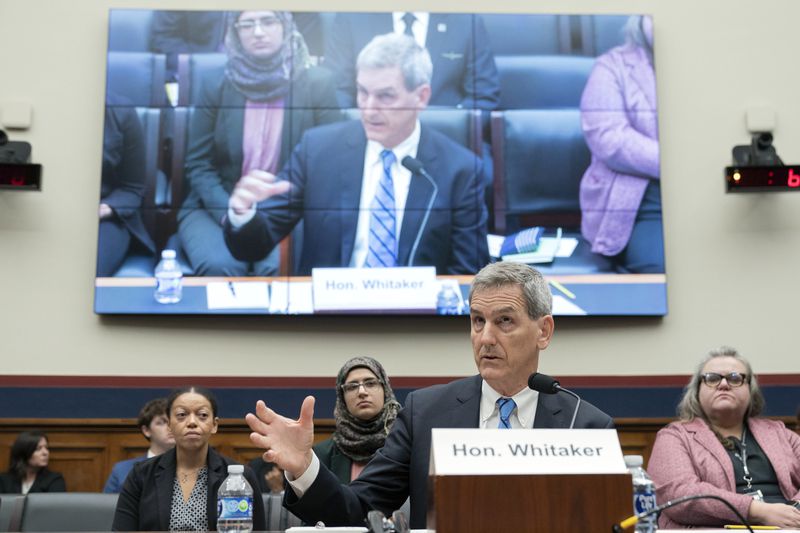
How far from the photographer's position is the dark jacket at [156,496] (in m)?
3.46

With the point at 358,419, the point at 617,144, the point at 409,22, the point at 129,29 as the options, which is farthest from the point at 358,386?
the point at 129,29

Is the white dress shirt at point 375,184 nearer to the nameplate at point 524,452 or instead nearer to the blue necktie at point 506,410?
the blue necktie at point 506,410

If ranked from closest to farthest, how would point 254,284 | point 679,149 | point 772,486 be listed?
point 772,486 → point 254,284 → point 679,149

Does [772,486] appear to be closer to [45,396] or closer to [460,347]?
[460,347]

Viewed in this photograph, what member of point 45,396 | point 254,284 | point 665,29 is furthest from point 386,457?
point 665,29

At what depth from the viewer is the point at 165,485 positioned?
360 centimetres

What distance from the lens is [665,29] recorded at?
21.3 feet

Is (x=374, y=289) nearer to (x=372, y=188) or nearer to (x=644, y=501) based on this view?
(x=372, y=188)

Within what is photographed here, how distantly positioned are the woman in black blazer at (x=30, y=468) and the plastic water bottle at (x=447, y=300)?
2.50 m

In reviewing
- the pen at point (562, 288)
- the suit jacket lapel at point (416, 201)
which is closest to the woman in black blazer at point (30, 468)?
the suit jacket lapel at point (416, 201)

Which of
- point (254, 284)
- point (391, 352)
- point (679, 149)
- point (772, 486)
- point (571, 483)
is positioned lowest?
point (772, 486)

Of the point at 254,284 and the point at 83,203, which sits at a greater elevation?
the point at 83,203

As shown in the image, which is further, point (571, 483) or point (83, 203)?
point (83, 203)

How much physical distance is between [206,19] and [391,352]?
2.52 meters
